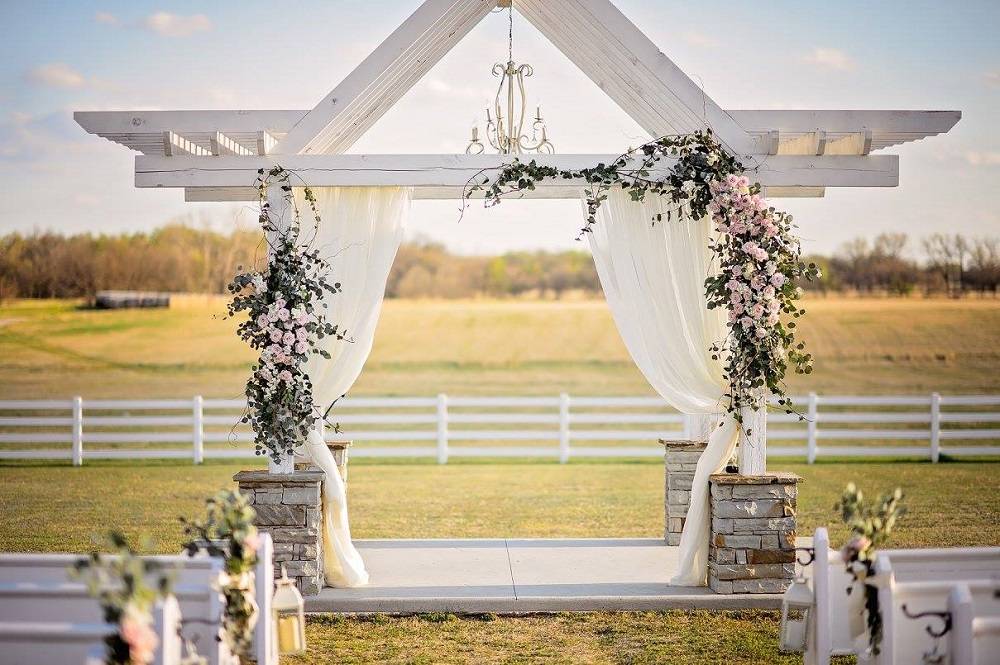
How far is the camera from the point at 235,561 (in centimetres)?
426

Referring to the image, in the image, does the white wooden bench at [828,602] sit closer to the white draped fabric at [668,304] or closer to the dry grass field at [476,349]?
the white draped fabric at [668,304]

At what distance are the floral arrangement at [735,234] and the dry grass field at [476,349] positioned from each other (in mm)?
17152

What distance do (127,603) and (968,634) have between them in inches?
115

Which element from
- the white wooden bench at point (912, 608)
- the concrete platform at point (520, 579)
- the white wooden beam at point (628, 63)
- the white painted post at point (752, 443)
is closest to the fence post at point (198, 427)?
the concrete platform at point (520, 579)

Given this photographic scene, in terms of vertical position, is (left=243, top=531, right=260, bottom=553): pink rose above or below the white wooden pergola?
below

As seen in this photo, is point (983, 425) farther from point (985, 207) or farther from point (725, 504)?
point (725, 504)

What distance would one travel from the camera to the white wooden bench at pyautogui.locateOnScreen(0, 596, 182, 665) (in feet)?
11.4

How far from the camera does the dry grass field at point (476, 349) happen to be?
76.4 ft

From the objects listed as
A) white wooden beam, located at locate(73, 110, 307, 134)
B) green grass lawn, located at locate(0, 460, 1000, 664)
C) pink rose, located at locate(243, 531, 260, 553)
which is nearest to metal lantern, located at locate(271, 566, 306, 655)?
pink rose, located at locate(243, 531, 260, 553)

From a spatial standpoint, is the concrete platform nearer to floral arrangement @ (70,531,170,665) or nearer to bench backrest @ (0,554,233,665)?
bench backrest @ (0,554,233,665)

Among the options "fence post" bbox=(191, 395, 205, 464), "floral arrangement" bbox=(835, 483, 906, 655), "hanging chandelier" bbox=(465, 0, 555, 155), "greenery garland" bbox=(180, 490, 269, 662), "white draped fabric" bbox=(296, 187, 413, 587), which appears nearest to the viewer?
"greenery garland" bbox=(180, 490, 269, 662)

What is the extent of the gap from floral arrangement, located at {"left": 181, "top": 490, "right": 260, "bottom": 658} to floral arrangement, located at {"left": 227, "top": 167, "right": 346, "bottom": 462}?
2047mm

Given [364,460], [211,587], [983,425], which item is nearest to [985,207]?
[983,425]

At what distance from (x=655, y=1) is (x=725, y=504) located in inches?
538
